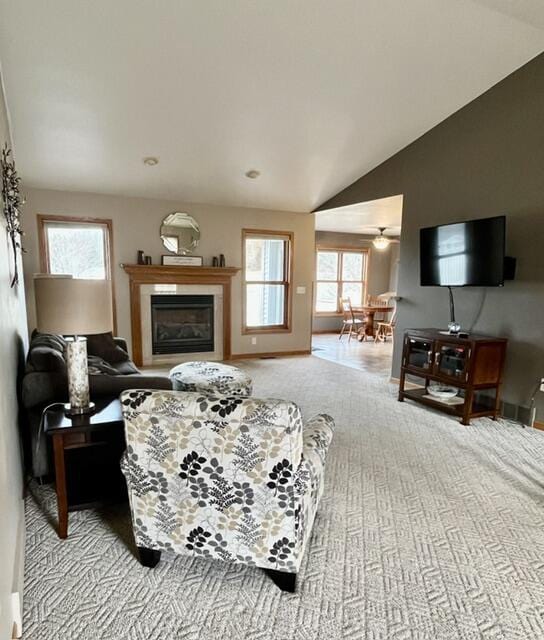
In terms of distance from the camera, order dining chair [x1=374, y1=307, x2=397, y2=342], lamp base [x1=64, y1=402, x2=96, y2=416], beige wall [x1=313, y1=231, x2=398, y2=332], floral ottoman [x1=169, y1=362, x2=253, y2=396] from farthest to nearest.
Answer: beige wall [x1=313, y1=231, x2=398, y2=332], dining chair [x1=374, y1=307, x2=397, y2=342], floral ottoman [x1=169, y1=362, x2=253, y2=396], lamp base [x1=64, y1=402, x2=96, y2=416]

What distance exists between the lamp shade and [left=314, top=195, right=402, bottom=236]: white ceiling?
13.6 feet

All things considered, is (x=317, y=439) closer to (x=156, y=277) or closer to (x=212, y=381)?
(x=212, y=381)

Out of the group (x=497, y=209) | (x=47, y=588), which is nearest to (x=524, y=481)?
(x=497, y=209)

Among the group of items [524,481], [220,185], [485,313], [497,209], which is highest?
[220,185]

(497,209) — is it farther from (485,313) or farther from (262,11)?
(262,11)

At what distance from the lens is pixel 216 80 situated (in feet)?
10.9

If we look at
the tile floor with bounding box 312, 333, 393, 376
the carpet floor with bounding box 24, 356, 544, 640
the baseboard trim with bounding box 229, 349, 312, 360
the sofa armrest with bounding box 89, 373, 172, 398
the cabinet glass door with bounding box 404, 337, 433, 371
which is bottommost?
the tile floor with bounding box 312, 333, 393, 376

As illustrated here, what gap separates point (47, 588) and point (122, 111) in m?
3.71

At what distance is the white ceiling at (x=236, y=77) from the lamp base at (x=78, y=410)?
8.61 feet

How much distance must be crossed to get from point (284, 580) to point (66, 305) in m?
1.61

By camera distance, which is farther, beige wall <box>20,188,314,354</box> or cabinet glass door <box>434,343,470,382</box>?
beige wall <box>20,188,314,354</box>

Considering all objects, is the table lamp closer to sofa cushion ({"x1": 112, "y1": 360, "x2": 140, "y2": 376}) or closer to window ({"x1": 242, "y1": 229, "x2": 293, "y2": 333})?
sofa cushion ({"x1": 112, "y1": 360, "x2": 140, "y2": 376})

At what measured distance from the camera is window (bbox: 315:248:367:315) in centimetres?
930

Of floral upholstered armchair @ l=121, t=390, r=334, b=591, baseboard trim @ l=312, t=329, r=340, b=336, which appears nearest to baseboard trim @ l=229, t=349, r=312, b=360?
baseboard trim @ l=312, t=329, r=340, b=336
